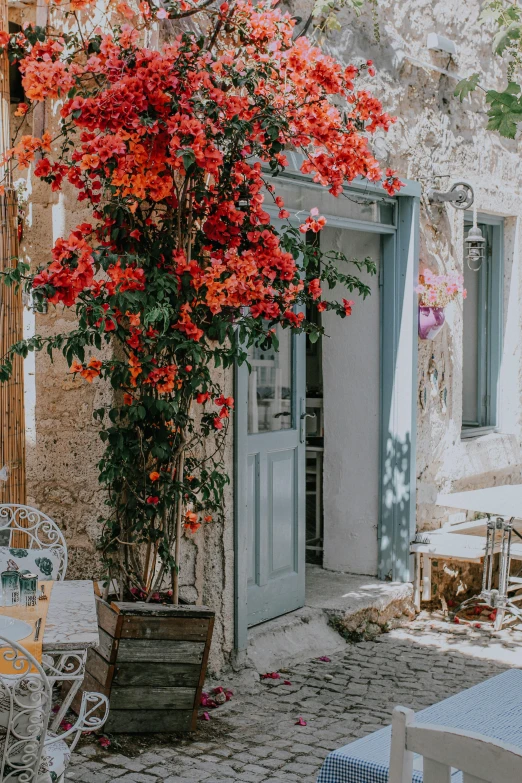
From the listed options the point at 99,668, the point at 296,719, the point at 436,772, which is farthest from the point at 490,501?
the point at 436,772

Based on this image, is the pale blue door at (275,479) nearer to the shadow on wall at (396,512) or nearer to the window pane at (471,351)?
the shadow on wall at (396,512)

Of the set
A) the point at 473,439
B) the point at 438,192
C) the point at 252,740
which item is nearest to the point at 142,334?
the point at 252,740

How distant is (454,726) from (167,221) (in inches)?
101

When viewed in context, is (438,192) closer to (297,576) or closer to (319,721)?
(297,576)

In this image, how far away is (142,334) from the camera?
404 centimetres

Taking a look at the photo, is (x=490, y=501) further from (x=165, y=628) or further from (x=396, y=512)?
(x=165, y=628)

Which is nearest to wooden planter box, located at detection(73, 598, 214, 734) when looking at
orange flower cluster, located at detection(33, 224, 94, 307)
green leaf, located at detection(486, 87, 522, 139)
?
orange flower cluster, located at detection(33, 224, 94, 307)

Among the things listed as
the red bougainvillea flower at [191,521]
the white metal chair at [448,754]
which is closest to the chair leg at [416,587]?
the red bougainvillea flower at [191,521]

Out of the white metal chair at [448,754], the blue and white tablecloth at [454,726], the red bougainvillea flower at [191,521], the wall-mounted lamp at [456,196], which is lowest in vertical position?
the blue and white tablecloth at [454,726]

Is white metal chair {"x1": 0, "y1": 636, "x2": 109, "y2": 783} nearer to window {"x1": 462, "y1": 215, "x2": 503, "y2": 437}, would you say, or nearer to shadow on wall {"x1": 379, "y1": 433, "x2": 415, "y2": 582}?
shadow on wall {"x1": 379, "y1": 433, "x2": 415, "y2": 582}

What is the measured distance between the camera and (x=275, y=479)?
5.71 m

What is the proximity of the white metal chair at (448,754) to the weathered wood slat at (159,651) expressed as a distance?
7.81 feet

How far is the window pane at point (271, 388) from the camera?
5559mm

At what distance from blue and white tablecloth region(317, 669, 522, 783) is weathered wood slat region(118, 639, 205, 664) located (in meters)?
1.63
